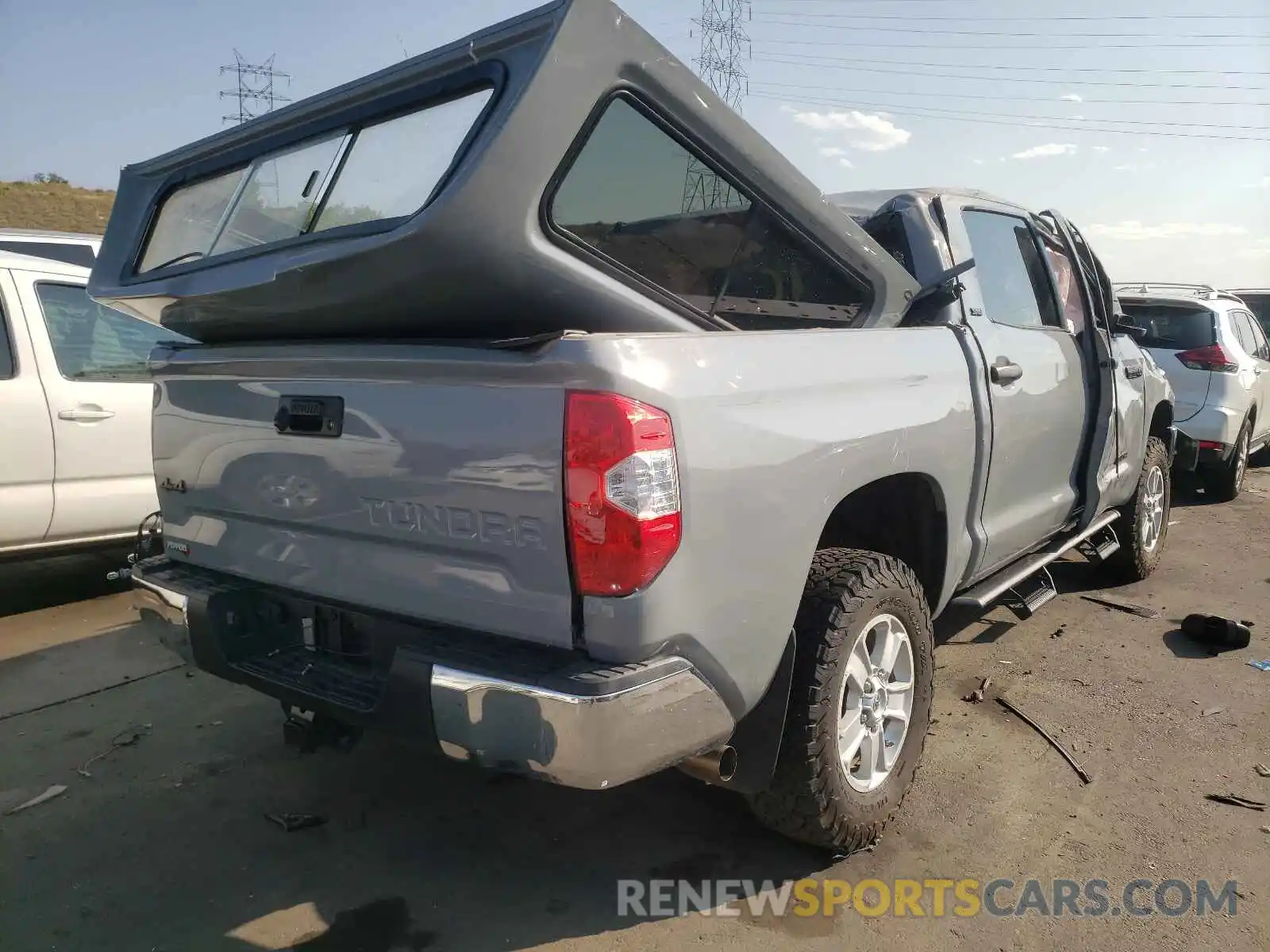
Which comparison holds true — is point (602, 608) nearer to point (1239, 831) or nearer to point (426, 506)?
point (426, 506)

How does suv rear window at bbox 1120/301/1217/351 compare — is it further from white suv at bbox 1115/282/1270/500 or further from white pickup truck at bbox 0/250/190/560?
white pickup truck at bbox 0/250/190/560

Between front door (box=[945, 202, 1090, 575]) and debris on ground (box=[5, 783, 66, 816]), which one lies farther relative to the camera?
front door (box=[945, 202, 1090, 575])

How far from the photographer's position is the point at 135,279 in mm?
2984

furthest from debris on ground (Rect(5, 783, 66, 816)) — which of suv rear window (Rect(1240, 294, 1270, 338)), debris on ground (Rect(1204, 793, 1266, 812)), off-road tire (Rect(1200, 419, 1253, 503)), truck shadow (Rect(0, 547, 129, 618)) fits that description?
suv rear window (Rect(1240, 294, 1270, 338))

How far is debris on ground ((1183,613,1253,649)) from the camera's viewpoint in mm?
4535

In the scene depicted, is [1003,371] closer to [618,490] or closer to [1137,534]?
[618,490]

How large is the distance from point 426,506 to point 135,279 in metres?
1.50

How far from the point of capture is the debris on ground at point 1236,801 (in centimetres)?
309

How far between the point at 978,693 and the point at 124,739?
347cm

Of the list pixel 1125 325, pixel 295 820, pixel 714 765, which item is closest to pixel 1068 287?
pixel 1125 325

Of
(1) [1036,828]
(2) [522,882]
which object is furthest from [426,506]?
(1) [1036,828]

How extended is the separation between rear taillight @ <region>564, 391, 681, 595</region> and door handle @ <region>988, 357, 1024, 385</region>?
6.18ft

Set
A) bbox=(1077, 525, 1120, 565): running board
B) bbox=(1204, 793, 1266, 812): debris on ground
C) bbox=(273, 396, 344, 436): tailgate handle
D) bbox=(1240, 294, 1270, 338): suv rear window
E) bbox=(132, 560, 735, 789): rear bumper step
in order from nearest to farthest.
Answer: bbox=(132, 560, 735, 789): rear bumper step, bbox=(273, 396, 344, 436): tailgate handle, bbox=(1204, 793, 1266, 812): debris on ground, bbox=(1077, 525, 1120, 565): running board, bbox=(1240, 294, 1270, 338): suv rear window

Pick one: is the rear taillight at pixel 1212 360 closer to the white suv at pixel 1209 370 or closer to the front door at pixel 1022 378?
the white suv at pixel 1209 370
